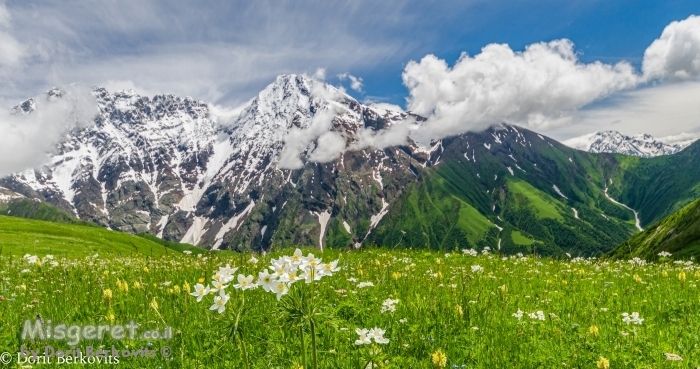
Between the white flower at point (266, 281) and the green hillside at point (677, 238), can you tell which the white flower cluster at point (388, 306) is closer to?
the white flower at point (266, 281)

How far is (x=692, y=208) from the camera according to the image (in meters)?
93.1

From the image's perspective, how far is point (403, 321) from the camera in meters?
6.34

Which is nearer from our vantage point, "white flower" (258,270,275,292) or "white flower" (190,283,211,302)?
"white flower" (258,270,275,292)

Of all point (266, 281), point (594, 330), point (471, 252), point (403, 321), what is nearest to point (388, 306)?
point (403, 321)

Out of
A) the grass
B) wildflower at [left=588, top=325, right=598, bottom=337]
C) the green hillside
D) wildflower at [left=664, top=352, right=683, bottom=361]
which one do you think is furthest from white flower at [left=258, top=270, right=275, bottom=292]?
the green hillside

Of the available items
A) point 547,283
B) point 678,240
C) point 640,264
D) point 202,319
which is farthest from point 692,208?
point 202,319

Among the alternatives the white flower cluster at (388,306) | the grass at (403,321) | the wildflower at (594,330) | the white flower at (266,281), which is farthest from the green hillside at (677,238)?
the white flower at (266,281)

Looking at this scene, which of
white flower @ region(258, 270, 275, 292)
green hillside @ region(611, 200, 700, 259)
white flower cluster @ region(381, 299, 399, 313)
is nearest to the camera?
white flower @ region(258, 270, 275, 292)

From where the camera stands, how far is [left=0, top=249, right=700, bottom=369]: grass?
505cm

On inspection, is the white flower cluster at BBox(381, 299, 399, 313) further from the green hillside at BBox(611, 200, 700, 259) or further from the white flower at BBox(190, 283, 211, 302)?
the green hillside at BBox(611, 200, 700, 259)

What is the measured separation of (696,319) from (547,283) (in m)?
3.35

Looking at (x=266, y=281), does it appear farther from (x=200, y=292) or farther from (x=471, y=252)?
(x=471, y=252)

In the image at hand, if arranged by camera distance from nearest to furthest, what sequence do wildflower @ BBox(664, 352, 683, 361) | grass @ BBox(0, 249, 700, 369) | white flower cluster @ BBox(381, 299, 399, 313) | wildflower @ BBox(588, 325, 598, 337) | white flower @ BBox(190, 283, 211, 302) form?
1. white flower @ BBox(190, 283, 211, 302)
2. wildflower @ BBox(664, 352, 683, 361)
3. grass @ BBox(0, 249, 700, 369)
4. wildflower @ BBox(588, 325, 598, 337)
5. white flower cluster @ BBox(381, 299, 399, 313)

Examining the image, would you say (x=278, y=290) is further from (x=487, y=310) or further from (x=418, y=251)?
(x=418, y=251)
